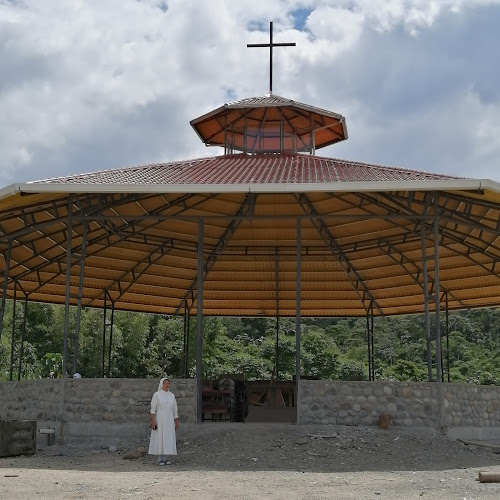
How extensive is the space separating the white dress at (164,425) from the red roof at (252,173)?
3775 mm

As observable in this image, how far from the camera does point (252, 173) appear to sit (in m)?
15.7

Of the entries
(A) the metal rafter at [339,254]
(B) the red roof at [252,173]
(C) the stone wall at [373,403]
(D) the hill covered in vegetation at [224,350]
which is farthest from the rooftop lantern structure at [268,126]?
(D) the hill covered in vegetation at [224,350]

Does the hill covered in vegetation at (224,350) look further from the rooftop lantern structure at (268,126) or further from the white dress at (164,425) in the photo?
the white dress at (164,425)

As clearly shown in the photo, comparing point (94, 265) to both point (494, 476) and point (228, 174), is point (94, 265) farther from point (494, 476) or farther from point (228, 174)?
point (494, 476)

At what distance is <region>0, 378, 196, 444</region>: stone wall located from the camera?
45.0 feet

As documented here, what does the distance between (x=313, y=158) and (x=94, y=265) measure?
7490 millimetres

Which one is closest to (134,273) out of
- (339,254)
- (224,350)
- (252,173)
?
(339,254)

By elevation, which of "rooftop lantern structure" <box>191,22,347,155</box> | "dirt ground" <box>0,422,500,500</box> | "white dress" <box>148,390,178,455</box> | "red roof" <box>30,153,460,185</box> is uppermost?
"rooftop lantern structure" <box>191,22,347,155</box>

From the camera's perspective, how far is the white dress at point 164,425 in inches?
471

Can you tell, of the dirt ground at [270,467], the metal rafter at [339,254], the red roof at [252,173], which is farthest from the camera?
the metal rafter at [339,254]

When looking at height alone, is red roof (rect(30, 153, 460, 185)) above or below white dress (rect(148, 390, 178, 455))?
above

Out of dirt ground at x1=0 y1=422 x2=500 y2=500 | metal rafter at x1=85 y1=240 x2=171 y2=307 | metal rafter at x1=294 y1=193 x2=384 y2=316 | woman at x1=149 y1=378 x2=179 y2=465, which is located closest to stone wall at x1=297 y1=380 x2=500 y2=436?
dirt ground at x1=0 y1=422 x2=500 y2=500

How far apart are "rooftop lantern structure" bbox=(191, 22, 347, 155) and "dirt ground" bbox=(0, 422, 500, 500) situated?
9.09 metres

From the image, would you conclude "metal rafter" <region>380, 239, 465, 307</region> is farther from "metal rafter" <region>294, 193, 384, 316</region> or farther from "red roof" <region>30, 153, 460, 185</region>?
"red roof" <region>30, 153, 460, 185</region>
